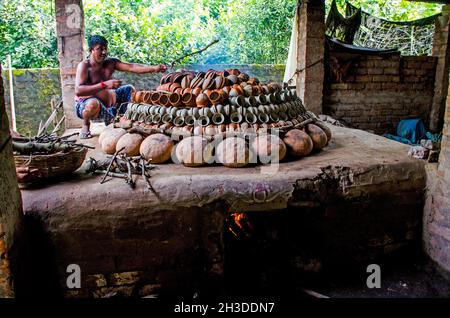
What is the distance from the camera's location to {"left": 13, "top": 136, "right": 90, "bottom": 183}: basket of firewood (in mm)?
2410

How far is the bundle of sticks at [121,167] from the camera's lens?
2657 millimetres

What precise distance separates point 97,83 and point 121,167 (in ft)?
6.93

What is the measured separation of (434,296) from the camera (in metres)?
2.74

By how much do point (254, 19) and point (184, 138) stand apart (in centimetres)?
763

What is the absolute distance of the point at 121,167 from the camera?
9.11 ft

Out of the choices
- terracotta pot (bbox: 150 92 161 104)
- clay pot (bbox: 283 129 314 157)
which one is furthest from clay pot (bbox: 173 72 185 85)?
clay pot (bbox: 283 129 314 157)

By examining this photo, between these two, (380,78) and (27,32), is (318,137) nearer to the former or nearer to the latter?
(380,78)

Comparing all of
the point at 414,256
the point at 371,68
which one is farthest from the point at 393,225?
the point at 371,68

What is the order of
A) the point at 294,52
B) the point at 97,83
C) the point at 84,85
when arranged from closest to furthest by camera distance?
the point at 84,85, the point at 97,83, the point at 294,52

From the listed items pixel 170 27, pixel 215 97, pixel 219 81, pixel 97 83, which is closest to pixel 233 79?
pixel 219 81

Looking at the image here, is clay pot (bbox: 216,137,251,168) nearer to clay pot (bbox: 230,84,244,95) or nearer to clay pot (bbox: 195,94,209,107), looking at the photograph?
clay pot (bbox: 195,94,209,107)

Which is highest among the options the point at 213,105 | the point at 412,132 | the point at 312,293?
the point at 213,105

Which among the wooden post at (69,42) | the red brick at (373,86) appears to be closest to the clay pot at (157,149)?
the wooden post at (69,42)
